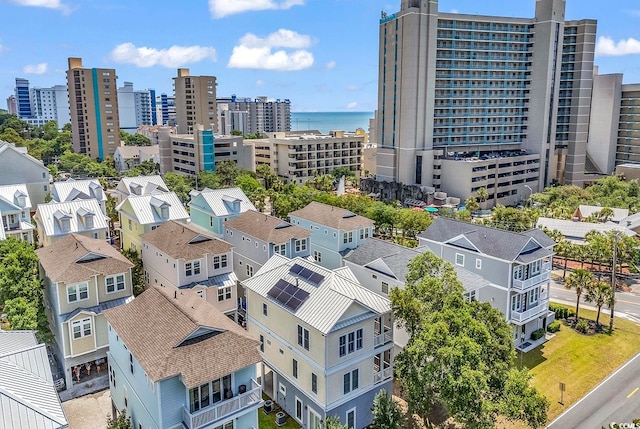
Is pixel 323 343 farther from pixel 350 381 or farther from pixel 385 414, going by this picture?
pixel 385 414

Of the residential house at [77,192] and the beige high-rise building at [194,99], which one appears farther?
the beige high-rise building at [194,99]

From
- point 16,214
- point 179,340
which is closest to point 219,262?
point 179,340

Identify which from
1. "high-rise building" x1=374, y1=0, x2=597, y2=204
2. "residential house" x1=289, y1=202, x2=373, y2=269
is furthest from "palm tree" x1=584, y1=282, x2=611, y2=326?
"high-rise building" x1=374, y1=0, x2=597, y2=204

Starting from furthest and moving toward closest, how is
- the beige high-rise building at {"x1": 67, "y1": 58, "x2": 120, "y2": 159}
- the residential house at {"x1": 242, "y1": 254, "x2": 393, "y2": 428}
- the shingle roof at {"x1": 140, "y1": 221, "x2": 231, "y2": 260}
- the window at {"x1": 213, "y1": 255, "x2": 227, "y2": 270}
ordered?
the beige high-rise building at {"x1": 67, "y1": 58, "x2": 120, "y2": 159} < the window at {"x1": 213, "y1": 255, "x2": 227, "y2": 270} < the shingle roof at {"x1": 140, "y1": 221, "x2": 231, "y2": 260} < the residential house at {"x1": 242, "y1": 254, "x2": 393, "y2": 428}

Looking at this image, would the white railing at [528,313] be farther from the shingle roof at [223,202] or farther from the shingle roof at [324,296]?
the shingle roof at [223,202]

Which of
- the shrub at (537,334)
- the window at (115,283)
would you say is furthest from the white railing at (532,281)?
the window at (115,283)

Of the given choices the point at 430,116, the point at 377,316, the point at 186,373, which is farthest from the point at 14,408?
the point at 430,116

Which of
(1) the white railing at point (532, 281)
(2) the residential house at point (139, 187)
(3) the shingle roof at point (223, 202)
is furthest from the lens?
(2) the residential house at point (139, 187)

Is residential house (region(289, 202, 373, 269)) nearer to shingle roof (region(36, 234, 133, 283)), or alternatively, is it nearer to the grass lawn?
the grass lawn
